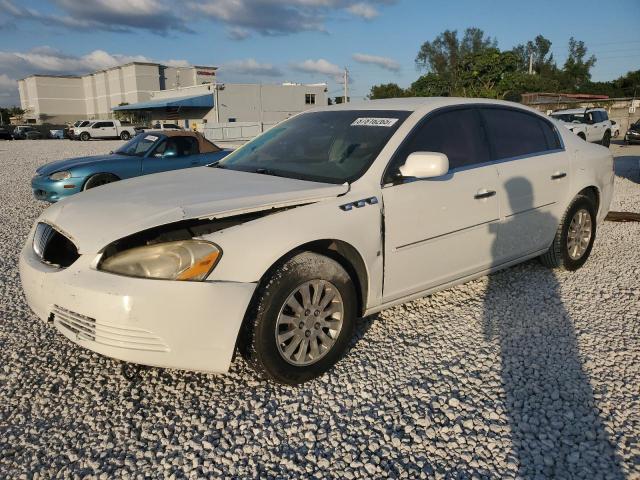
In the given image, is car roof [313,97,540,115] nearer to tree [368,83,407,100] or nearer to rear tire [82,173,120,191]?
rear tire [82,173,120,191]

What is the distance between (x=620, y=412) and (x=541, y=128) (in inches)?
110

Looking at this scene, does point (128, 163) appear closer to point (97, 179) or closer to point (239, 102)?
point (97, 179)

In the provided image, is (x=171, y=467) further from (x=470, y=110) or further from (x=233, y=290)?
(x=470, y=110)

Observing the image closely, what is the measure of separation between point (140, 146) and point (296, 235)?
24.5 feet

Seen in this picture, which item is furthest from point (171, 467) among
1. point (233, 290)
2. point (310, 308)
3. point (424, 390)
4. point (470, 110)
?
point (470, 110)

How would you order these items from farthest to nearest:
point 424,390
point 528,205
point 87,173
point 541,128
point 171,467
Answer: point 87,173 < point 541,128 < point 528,205 < point 424,390 < point 171,467

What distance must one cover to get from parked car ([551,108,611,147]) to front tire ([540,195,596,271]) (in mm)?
15517

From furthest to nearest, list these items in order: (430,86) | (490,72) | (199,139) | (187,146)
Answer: (430,86) → (490,72) → (199,139) → (187,146)

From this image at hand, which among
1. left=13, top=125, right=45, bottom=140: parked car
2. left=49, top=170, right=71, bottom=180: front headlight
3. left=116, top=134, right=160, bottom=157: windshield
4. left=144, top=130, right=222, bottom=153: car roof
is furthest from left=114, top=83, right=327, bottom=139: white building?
left=49, top=170, right=71, bottom=180: front headlight

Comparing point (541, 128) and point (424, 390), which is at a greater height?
point (541, 128)

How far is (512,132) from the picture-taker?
4.29m

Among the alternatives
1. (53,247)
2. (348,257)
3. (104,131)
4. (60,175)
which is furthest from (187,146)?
(104,131)

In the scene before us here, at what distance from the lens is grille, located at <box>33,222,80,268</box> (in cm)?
280

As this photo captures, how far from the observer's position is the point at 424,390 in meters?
2.88
